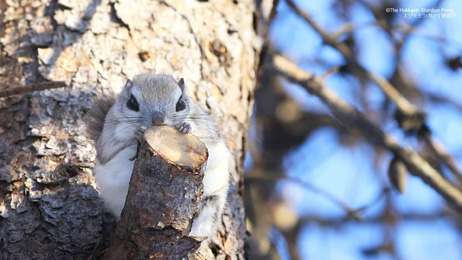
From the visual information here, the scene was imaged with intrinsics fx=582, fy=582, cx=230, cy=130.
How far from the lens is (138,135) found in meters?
2.11

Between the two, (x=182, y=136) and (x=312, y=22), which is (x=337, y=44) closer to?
(x=312, y=22)

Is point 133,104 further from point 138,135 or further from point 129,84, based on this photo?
point 138,135

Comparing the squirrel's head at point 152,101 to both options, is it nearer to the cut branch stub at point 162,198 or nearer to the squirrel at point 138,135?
the squirrel at point 138,135

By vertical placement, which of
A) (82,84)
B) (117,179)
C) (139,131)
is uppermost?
(139,131)

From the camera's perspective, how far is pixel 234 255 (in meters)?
2.51

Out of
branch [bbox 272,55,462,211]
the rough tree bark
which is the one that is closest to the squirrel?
the rough tree bark

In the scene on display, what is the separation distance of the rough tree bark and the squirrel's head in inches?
9.2

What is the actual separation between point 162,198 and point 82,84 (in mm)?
995

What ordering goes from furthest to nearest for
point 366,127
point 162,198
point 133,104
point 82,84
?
point 366,127
point 82,84
point 133,104
point 162,198

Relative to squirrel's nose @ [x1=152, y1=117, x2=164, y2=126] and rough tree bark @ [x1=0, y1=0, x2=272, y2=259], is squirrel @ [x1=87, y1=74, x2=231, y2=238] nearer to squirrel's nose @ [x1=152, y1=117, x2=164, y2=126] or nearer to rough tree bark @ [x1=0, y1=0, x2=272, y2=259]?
squirrel's nose @ [x1=152, y1=117, x2=164, y2=126]

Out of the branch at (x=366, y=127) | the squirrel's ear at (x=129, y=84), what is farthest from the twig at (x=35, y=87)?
the branch at (x=366, y=127)

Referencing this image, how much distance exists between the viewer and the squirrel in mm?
2227

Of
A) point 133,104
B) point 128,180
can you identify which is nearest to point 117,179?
point 128,180

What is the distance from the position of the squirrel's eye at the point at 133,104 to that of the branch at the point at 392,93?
1623 mm
